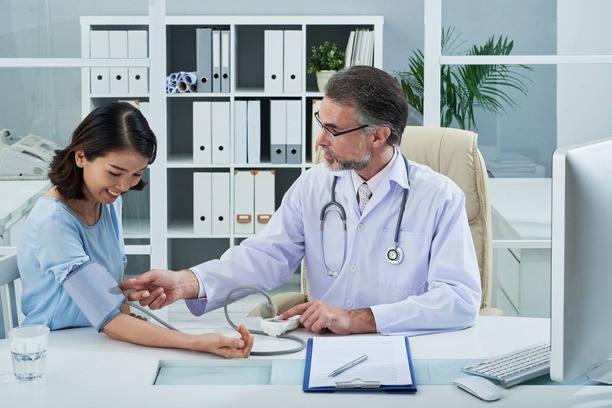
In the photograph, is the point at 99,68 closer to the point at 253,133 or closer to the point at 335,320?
the point at 253,133

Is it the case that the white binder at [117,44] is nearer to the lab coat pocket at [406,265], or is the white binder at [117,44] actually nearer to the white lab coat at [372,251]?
the white lab coat at [372,251]

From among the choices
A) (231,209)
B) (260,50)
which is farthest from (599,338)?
(260,50)

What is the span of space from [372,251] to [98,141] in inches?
28.6

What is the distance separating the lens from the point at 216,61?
454 cm

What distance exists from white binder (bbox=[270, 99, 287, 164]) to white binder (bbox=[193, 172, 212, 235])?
1.23ft

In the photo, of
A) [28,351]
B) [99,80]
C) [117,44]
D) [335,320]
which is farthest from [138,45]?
[28,351]

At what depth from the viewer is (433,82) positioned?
3.15 m

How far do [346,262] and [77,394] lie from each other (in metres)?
0.85

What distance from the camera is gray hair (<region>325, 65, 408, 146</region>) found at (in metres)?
2.17

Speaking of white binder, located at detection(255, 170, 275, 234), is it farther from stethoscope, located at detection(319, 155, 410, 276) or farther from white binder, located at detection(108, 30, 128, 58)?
stethoscope, located at detection(319, 155, 410, 276)

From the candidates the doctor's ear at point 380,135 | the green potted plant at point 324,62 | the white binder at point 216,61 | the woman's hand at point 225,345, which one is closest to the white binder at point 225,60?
the white binder at point 216,61

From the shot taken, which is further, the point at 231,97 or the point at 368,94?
the point at 231,97

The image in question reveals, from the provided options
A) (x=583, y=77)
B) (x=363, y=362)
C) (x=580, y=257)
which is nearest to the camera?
(x=580, y=257)

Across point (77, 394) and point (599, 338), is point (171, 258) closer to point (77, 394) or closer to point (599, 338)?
point (77, 394)
